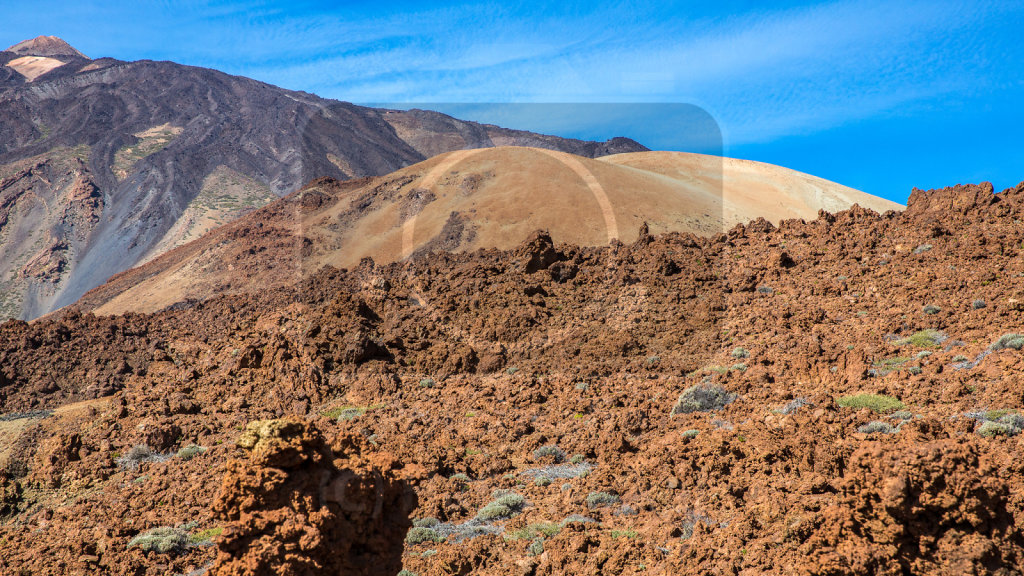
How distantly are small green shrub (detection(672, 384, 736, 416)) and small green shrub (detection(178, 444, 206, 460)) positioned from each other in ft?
28.8

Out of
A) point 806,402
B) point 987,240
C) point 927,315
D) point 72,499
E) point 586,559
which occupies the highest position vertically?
point 987,240

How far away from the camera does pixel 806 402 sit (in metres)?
10.5

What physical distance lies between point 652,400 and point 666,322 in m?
6.45

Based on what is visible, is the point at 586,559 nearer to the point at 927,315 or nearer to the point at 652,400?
the point at 652,400

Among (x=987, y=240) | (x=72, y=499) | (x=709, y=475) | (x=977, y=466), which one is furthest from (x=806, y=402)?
(x=72, y=499)

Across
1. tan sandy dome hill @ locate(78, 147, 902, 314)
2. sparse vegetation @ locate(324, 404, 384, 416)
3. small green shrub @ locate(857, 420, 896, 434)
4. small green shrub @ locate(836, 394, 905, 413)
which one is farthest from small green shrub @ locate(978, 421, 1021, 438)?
tan sandy dome hill @ locate(78, 147, 902, 314)

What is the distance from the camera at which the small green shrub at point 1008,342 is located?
36.3 feet

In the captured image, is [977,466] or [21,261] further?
[21,261]

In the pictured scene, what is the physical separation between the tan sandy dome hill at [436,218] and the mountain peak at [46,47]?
146821mm

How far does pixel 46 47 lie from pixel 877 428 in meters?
200

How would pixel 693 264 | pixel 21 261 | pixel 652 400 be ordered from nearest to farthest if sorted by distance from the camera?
pixel 652 400
pixel 693 264
pixel 21 261

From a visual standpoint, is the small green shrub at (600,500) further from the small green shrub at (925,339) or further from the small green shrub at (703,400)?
the small green shrub at (925,339)

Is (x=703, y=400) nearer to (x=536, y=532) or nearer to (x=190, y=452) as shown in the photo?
(x=536, y=532)

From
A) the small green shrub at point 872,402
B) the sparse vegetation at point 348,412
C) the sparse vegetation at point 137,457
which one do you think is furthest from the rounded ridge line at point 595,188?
the sparse vegetation at point 137,457
